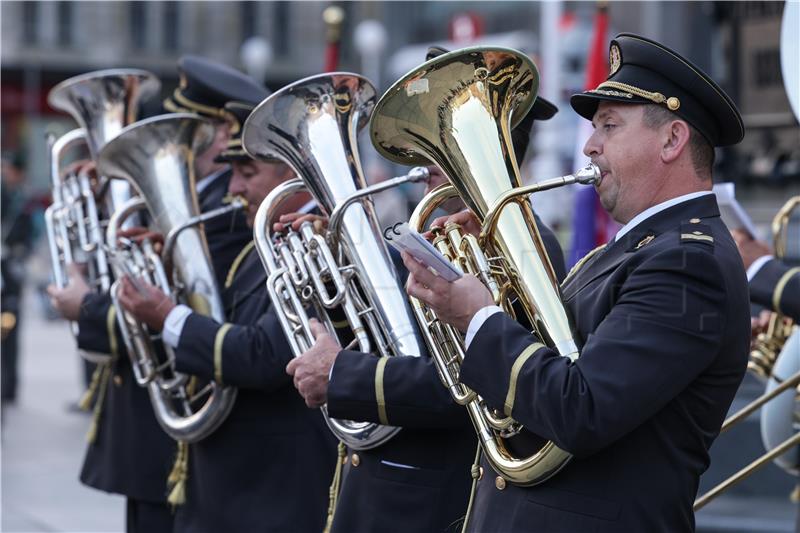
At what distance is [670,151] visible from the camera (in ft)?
7.50

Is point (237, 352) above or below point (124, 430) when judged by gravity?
above

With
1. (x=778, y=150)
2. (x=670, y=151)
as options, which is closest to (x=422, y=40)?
(x=778, y=150)

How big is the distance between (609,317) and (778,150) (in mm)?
6233

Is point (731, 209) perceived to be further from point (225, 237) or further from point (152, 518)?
point (152, 518)

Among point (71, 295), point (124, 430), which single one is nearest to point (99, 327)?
point (71, 295)

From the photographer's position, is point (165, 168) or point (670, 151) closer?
point (670, 151)

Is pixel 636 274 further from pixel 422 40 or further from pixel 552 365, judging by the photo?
pixel 422 40

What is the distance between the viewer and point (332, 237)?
2.93 meters

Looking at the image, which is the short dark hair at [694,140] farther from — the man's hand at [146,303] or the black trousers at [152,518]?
the black trousers at [152,518]

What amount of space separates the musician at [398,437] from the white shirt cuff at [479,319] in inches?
20.5

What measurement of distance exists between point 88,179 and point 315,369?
88.9 inches

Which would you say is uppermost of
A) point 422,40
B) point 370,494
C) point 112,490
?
point 422,40

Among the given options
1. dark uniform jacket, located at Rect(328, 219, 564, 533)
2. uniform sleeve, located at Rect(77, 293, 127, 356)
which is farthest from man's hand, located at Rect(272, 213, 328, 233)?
uniform sleeve, located at Rect(77, 293, 127, 356)

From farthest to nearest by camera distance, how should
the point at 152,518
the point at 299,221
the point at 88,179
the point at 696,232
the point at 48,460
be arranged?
the point at 48,460, the point at 88,179, the point at 152,518, the point at 299,221, the point at 696,232
